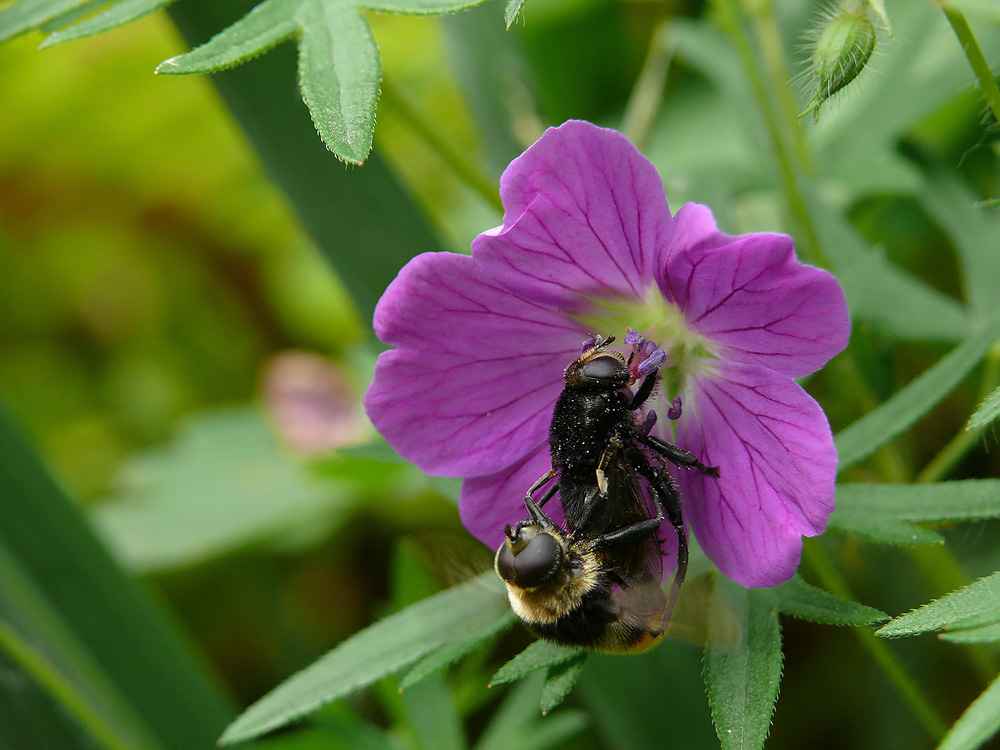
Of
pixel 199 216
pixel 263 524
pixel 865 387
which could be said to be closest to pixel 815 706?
pixel 865 387

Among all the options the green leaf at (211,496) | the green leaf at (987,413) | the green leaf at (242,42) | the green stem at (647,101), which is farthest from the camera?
the green leaf at (211,496)

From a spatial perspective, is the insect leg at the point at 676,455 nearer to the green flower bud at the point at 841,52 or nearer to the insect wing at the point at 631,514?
the insect wing at the point at 631,514

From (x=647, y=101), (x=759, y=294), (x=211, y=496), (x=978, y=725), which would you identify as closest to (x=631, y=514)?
(x=759, y=294)

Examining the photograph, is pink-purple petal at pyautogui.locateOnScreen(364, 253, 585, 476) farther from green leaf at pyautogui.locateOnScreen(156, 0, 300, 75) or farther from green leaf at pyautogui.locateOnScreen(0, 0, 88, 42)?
green leaf at pyautogui.locateOnScreen(0, 0, 88, 42)

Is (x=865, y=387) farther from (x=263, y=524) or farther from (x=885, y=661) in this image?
(x=263, y=524)

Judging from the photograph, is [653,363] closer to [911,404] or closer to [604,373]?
[604,373]

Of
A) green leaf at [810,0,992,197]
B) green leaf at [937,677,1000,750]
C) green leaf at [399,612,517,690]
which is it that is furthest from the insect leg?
green leaf at [810,0,992,197]

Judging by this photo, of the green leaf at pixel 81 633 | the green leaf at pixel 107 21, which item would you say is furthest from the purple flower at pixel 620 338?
the green leaf at pixel 81 633
